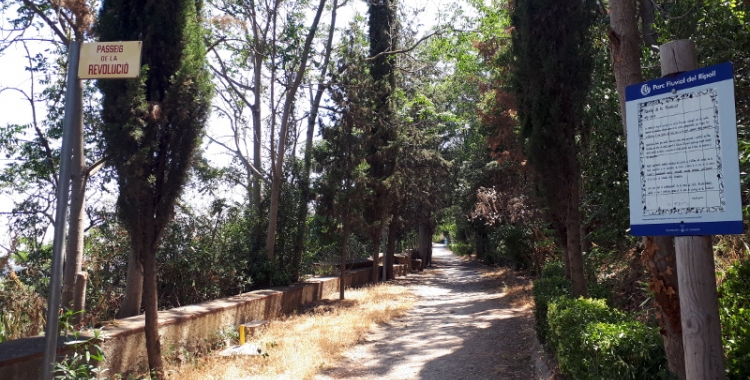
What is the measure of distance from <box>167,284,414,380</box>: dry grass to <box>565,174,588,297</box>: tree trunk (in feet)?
12.8

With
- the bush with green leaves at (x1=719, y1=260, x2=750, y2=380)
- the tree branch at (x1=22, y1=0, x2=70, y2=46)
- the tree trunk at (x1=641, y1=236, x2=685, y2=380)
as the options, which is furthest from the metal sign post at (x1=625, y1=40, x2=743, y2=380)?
the tree branch at (x1=22, y1=0, x2=70, y2=46)

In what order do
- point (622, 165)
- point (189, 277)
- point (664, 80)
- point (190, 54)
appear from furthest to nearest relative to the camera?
1. point (189, 277)
2. point (622, 165)
3. point (190, 54)
4. point (664, 80)

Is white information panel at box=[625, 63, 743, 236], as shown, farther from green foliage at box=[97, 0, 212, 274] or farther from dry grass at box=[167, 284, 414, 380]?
dry grass at box=[167, 284, 414, 380]

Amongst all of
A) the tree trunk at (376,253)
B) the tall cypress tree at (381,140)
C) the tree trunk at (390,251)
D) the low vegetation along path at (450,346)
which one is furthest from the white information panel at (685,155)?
the tree trunk at (390,251)

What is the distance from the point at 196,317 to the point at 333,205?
794 cm

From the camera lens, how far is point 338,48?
1742 cm

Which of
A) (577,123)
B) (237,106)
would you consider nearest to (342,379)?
(577,123)

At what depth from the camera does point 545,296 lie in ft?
29.0

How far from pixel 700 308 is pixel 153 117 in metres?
5.78

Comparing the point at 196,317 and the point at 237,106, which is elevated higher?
the point at 237,106

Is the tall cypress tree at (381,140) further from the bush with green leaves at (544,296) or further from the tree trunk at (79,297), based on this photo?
the tree trunk at (79,297)

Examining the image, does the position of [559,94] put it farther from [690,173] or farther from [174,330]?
[174,330]

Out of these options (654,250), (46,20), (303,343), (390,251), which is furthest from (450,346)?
(390,251)

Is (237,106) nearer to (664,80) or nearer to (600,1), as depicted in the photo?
(600,1)
